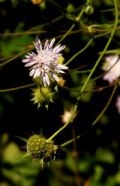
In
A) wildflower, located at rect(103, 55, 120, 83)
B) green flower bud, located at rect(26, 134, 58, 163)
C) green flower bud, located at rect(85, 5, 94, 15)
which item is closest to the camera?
green flower bud, located at rect(26, 134, 58, 163)

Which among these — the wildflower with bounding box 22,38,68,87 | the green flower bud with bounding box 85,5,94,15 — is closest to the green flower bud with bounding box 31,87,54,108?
the wildflower with bounding box 22,38,68,87

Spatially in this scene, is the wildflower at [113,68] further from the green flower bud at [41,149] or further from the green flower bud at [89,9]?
the green flower bud at [41,149]

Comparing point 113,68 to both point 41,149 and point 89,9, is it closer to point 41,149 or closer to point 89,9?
point 89,9

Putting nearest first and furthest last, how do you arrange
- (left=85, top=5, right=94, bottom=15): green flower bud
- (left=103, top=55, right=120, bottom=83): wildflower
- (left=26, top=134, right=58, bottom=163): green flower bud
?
(left=26, top=134, right=58, bottom=163): green flower bud → (left=85, top=5, right=94, bottom=15): green flower bud → (left=103, top=55, right=120, bottom=83): wildflower

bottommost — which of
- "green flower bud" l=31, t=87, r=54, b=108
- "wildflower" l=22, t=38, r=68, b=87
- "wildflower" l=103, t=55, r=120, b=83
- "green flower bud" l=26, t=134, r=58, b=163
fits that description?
"green flower bud" l=26, t=134, r=58, b=163

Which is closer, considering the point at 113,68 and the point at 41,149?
the point at 41,149

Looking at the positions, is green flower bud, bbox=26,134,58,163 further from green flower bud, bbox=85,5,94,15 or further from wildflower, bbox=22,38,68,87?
green flower bud, bbox=85,5,94,15

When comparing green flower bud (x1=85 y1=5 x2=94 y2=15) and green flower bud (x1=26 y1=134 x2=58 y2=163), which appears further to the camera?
green flower bud (x1=85 y1=5 x2=94 y2=15)

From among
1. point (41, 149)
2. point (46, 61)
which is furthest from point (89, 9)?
point (41, 149)

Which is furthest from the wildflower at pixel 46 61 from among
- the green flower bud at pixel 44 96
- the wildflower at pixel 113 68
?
the wildflower at pixel 113 68

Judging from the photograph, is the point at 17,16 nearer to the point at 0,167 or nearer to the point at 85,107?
the point at 85,107

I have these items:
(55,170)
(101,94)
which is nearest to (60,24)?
(101,94)
